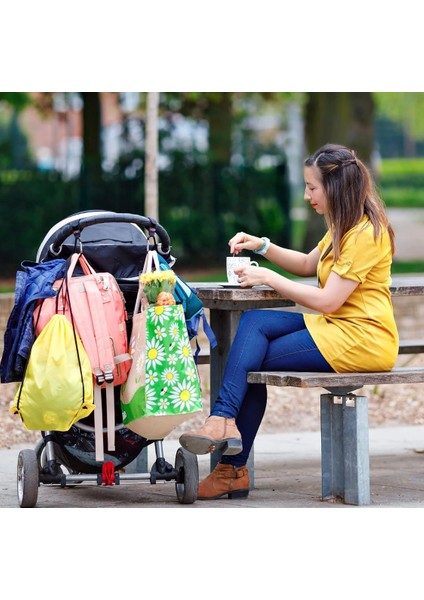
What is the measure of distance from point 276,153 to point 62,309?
596 inches

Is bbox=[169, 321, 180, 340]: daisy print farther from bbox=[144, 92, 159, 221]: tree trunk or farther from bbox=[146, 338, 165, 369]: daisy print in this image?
bbox=[144, 92, 159, 221]: tree trunk

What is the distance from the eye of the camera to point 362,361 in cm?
525

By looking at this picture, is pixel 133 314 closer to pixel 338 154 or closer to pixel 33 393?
pixel 33 393

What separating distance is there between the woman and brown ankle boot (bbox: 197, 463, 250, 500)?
0.47 feet

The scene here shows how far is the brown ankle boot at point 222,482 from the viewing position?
5.46 meters

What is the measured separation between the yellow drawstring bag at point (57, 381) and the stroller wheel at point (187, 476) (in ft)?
1.87

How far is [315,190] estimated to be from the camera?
5328 mm

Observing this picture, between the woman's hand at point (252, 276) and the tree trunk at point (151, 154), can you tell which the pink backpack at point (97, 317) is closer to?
the woman's hand at point (252, 276)

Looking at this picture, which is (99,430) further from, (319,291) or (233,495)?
(319,291)

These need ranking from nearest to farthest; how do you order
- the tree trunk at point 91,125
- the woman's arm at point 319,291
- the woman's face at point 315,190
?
the woman's arm at point 319,291, the woman's face at point 315,190, the tree trunk at point 91,125

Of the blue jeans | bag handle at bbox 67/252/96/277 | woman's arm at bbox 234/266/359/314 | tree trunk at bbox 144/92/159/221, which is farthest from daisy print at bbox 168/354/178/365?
tree trunk at bbox 144/92/159/221

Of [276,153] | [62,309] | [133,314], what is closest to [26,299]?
[62,309]

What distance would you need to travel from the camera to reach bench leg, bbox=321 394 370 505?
5.20 meters

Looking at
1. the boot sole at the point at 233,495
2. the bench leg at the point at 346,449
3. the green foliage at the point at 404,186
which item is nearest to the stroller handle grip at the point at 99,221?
the bench leg at the point at 346,449
